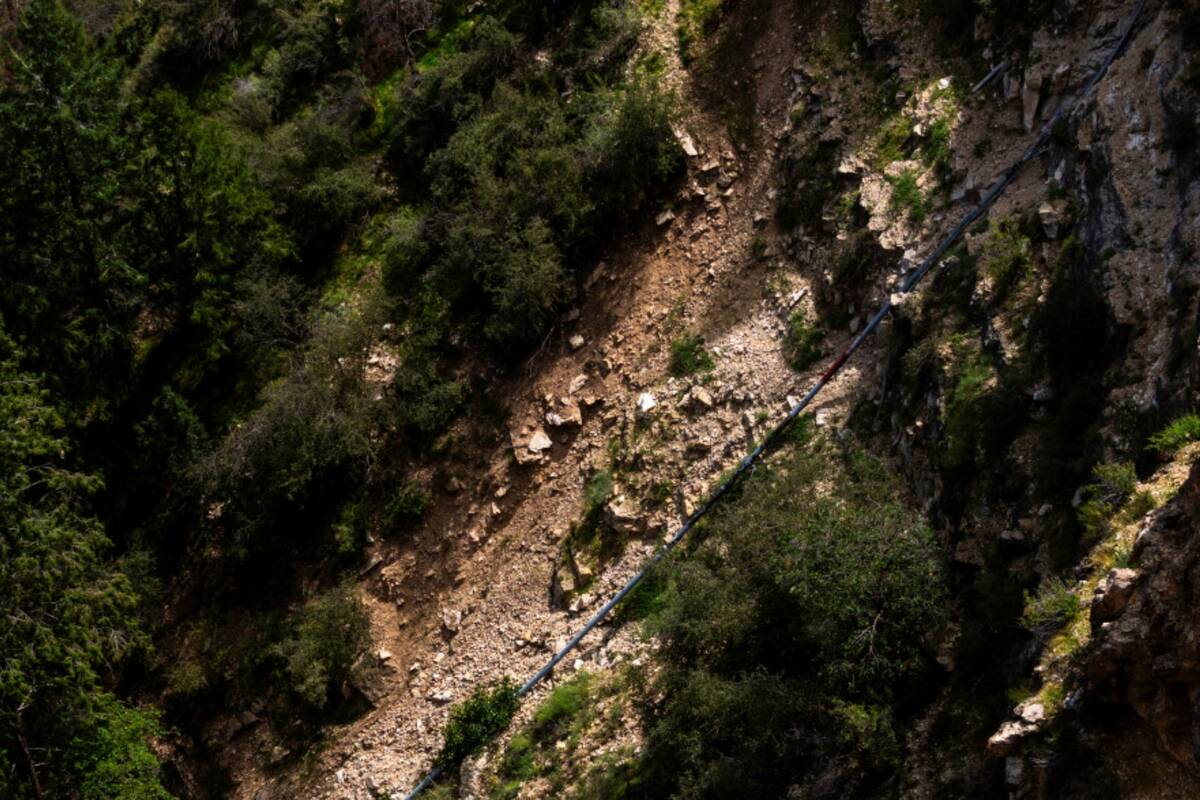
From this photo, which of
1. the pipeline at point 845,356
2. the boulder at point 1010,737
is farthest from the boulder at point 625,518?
the boulder at point 1010,737

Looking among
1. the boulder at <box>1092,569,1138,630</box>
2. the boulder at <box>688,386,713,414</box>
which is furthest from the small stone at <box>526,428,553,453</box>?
the boulder at <box>1092,569,1138,630</box>

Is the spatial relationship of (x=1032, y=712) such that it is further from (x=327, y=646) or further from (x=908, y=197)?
(x=327, y=646)

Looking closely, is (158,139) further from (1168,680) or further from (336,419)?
(1168,680)

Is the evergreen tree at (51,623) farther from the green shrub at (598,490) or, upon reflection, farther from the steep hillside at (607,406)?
the green shrub at (598,490)

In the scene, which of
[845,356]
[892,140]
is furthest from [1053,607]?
[892,140]

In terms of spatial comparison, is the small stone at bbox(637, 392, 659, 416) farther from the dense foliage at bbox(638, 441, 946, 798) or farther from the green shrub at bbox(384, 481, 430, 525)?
the green shrub at bbox(384, 481, 430, 525)
